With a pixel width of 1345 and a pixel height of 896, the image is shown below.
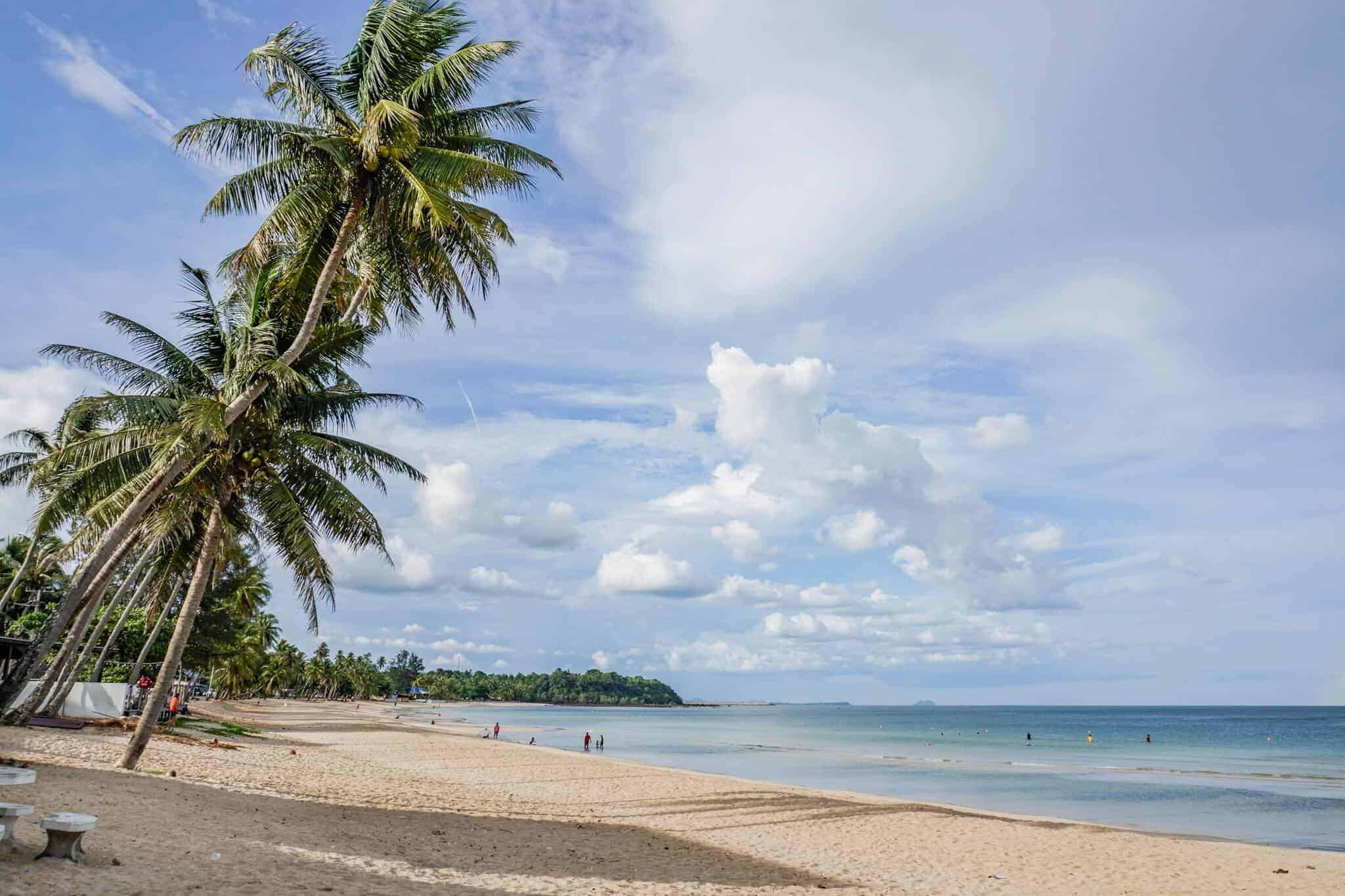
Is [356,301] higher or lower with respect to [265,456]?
higher

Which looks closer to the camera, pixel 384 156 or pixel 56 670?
pixel 384 156

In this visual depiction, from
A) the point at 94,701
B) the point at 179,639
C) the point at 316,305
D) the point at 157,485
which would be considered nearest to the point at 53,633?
the point at 179,639

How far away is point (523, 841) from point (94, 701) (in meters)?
19.3

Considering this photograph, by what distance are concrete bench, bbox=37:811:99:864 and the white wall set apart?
778 inches

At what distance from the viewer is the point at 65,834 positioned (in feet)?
21.7

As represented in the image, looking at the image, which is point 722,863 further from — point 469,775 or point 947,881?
point 469,775

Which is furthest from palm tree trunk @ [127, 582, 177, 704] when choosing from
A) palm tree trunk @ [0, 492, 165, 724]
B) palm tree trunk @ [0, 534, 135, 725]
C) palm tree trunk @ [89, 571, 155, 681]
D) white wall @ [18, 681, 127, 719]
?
palm tree trunk @ [0, 492, 165, 724]

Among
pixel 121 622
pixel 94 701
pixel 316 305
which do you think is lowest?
pixel 94 701

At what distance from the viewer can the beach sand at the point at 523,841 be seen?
25.6 ft

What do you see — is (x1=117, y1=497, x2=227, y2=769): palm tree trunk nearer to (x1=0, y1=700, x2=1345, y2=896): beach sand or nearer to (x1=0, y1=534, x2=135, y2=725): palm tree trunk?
(x1=0, y1=700, x2=1345, y2=896): beach sand

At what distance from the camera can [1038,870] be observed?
12594mm

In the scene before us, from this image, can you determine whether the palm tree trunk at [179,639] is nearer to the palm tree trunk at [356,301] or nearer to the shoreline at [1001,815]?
Result: the palm tree trunk at [356,301]

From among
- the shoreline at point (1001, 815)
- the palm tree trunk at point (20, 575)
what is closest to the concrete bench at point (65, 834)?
the palm tree trunk at point (20, 575)

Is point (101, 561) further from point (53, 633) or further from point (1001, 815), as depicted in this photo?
point (1001, 815)
